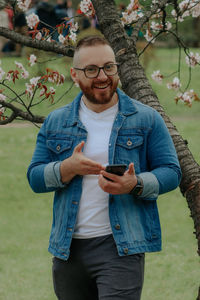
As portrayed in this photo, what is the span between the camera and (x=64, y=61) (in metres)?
19.4

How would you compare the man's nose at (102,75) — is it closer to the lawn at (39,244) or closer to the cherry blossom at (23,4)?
the cherry blossom at (23,4)

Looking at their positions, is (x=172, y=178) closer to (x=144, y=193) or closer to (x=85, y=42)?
(x=144, y=193)

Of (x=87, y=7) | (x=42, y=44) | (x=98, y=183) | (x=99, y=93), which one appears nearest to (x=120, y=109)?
(x=99, y=93)

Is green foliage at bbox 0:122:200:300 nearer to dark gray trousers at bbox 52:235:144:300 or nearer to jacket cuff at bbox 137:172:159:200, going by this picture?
dark gray trousers at bbox 52:235:144:300

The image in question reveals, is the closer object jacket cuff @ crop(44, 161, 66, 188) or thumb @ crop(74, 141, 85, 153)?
thumb @ crop(74, 141, 85, 153)

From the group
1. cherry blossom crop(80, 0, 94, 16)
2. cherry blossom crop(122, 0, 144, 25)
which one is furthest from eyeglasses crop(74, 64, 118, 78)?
cherry blossom crop(122, 0, 144, 25)

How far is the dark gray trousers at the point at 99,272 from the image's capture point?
2645 mm

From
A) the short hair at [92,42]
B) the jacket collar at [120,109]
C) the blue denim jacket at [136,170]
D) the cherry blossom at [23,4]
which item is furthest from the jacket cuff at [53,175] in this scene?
the cherry blossom at [23,4]

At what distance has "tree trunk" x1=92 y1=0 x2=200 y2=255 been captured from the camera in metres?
3.31

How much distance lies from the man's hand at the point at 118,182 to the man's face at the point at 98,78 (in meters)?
0.40

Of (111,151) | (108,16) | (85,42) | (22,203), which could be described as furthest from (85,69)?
(22,203)

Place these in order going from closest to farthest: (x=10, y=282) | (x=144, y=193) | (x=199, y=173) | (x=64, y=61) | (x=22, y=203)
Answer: (x=144, y=193) → (x=199, y=173) → (x=10, y=282) → (x=22, y=203) → (x=64, y=61)

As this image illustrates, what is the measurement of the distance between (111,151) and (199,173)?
82 cm

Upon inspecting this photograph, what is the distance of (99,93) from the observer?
2.73m
